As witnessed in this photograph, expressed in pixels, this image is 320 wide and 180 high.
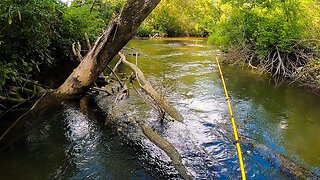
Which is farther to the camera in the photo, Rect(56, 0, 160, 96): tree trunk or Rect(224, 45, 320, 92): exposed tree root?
Rect(224, 45, 320, 92): exposed tree root

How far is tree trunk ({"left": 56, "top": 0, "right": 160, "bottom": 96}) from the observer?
5.30 meters

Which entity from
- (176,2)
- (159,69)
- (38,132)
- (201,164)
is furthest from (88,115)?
(176,2)

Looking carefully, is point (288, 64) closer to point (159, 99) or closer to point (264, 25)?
point (264, 25)

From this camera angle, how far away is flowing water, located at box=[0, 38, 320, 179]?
14.5 feet

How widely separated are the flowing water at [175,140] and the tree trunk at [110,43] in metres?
0.64

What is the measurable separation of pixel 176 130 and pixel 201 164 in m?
1.39

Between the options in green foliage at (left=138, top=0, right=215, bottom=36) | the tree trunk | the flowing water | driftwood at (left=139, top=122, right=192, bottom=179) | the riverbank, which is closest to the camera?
driftwood at (left=139, top=122, right=192, bottom=179)

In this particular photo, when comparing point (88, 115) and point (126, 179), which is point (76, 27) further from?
point (126, 179)

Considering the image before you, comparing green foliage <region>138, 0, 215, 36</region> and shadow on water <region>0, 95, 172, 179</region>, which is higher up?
green foliage <region>138, 0, 215, 36</region>

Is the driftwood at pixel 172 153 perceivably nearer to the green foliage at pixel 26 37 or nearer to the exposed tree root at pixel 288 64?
the green foliage at pixel 26 37

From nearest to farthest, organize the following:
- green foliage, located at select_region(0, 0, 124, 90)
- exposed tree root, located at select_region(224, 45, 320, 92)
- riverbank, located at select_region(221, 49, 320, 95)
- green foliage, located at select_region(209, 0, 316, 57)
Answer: green foliage, located at select_region(0, 0, 124, 90) → riverbank, located at select_region(221, 49, 320, 95) → exposed tree root, located at select_region(224, 45, 320, 92) → green foliage, located at select_region(209, 0, 316, 57)

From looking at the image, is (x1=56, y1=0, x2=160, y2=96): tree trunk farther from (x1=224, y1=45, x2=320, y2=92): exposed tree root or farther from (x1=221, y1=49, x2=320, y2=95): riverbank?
(x1=224, y1=45, x2=320, y2=92): exposed tree root

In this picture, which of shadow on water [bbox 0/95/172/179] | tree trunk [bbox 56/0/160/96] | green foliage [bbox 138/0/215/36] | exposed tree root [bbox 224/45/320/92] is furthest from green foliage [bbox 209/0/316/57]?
green foliage [bbox 138/0/215/36]

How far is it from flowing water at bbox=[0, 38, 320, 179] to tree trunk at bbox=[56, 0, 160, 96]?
0.64 metres
